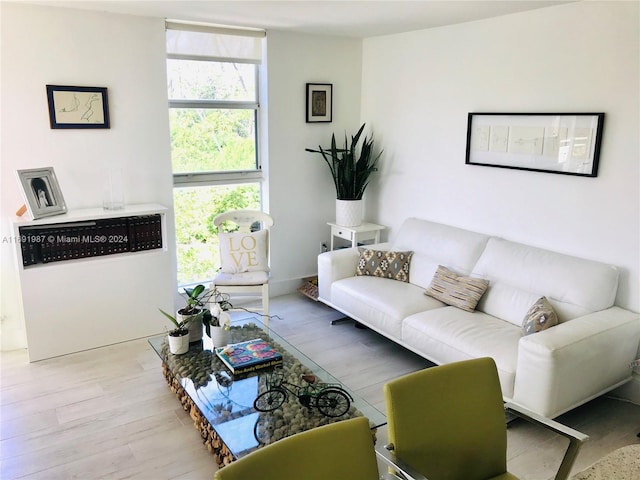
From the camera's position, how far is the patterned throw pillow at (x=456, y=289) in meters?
3.42

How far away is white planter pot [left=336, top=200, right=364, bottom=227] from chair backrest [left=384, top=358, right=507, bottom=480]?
9.48 feet

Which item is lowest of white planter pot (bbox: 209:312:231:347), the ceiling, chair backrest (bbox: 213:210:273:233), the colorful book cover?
the colorful book cover

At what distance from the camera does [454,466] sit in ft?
5.55

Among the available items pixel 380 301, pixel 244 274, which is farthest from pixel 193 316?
pixel 380 301

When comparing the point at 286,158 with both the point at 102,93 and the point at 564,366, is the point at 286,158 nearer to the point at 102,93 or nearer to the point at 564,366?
the point at 102,93

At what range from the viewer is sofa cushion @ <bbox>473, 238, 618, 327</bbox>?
300 cm

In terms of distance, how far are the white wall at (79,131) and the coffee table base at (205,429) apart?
116cm

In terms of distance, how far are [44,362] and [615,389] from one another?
3.71 metres

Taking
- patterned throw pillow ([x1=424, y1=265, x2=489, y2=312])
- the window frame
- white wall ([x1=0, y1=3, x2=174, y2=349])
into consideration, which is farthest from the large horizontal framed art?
white wall ([x1=0, y1=3, x2=174, y2=349])

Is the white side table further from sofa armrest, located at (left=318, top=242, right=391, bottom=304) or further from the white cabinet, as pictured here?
the white cabinet

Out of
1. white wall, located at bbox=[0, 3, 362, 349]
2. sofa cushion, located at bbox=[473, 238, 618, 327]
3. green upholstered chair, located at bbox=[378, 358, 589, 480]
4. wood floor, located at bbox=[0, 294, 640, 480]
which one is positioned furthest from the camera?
white wall, located at bbox=[0, 3, 362, 349]

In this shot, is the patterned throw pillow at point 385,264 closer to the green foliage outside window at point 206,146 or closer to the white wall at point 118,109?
the white wall at point 118,109

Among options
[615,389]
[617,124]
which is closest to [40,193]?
[617,124]

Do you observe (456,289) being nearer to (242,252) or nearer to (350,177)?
(350,177)
